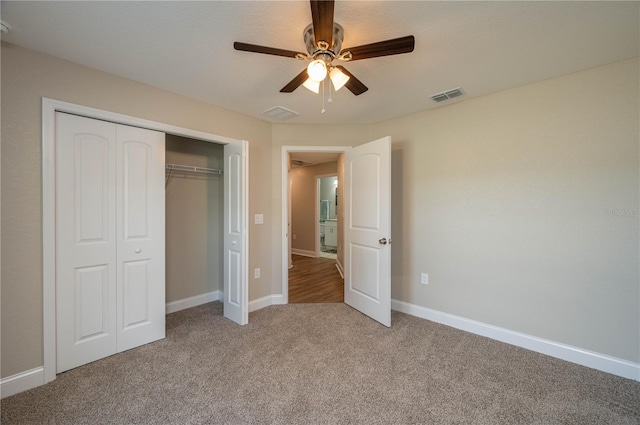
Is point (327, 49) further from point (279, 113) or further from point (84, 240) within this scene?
point (84, 240)

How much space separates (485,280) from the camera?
8.86 feet

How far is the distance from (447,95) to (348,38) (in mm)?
1403

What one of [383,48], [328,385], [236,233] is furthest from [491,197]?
[236,233]

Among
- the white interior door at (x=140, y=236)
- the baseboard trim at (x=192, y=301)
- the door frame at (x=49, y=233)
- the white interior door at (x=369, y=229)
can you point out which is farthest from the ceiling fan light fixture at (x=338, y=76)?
the baseboard trim at (x=192, y=301)

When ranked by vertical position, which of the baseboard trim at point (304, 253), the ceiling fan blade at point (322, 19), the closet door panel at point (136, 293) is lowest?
the baseboard trim at point (304, 253)

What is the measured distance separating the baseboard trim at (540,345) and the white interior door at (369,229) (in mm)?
576

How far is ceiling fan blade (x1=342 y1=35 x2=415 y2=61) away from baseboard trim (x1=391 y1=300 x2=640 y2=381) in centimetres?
266

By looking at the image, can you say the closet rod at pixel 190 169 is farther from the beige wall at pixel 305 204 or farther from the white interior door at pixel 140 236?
the beige wall at pixel 305 204

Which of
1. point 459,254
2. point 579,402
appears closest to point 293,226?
point 459,254

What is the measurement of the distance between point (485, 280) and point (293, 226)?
5.40 meters

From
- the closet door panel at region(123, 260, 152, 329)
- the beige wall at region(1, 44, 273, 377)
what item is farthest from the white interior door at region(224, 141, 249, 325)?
the beige wall at region(1, 44, 273, 377)

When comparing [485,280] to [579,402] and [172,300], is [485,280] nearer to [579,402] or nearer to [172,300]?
[579,402]

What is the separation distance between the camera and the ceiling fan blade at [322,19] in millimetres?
1222

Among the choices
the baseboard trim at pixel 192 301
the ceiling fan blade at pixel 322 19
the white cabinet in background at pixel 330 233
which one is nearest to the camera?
the ceiling fan blade at pixel 322 19
